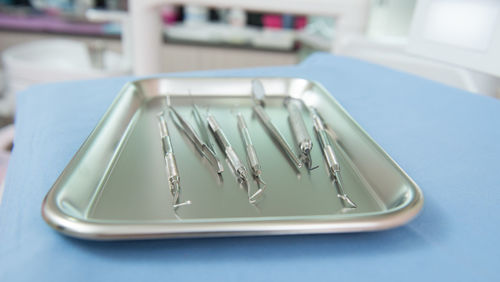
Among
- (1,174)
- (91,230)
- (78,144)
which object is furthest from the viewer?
(1,174)

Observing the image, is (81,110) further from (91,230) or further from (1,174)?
(1,174)

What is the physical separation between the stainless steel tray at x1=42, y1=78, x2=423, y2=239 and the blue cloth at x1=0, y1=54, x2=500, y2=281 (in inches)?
0.6

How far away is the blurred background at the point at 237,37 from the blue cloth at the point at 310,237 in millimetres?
122

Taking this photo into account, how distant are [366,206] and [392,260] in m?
0.05

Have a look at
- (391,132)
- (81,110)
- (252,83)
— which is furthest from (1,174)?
(391,132)

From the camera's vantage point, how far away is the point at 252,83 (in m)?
0.44

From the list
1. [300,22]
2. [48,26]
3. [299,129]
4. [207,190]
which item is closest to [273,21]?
[300,22]

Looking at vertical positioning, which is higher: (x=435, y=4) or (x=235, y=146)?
(x=435, y=4)

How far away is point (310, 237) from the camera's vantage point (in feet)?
0.70

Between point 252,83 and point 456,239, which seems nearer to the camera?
point 456,239

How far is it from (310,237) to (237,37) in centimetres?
127

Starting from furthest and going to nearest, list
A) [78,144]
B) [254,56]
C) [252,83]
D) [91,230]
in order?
Answer: [254,56] → [252,83] → [78,144] → [91,230]

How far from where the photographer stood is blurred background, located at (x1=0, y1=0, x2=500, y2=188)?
1.47ft

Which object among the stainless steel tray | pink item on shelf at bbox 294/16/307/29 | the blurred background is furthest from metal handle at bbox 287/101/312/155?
pink item on shelf at bbox 294/16/307/29
